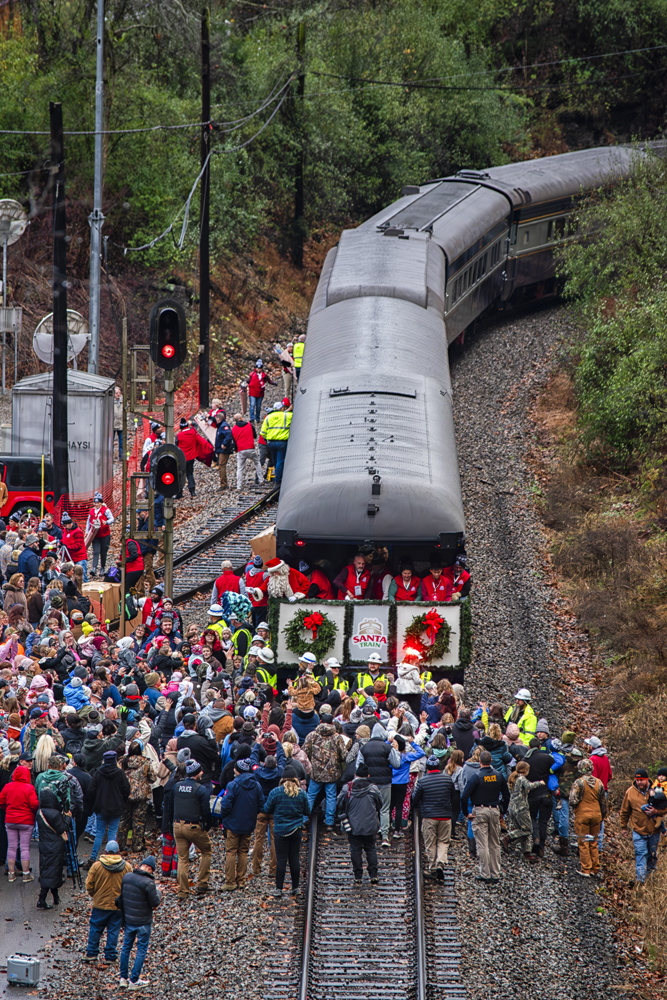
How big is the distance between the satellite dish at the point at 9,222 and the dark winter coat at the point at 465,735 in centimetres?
1773

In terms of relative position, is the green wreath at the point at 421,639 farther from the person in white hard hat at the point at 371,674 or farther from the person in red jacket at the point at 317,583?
the person in red jacket at the point at 317,583

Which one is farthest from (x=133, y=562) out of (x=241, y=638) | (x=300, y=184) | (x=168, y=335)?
(x=300, y=184)

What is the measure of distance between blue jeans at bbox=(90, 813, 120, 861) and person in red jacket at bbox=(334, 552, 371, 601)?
4.33 m

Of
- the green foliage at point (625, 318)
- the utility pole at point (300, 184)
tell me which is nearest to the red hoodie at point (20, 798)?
the green foliage at point (625, 318)

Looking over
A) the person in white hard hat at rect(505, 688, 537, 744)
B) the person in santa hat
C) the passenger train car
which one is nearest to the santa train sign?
the person in santa hat

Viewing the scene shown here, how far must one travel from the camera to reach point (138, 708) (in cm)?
1355

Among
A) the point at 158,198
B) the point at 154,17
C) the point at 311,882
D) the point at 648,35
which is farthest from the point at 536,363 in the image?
the point at 648,35

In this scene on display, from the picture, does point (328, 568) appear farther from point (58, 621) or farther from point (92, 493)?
point (92, 493)

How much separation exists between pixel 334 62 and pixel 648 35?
14050 mm

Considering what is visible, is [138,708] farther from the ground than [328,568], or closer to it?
closer to it

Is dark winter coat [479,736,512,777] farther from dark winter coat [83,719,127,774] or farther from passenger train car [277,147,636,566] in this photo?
dark winter coat [83,719,127,774]

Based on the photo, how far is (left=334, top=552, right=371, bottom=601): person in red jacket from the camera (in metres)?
15.6

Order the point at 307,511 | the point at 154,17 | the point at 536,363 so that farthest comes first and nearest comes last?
the point at 154,17 < the point at 536,363 < the point at 307,511

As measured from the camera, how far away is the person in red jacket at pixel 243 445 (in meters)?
22.8
